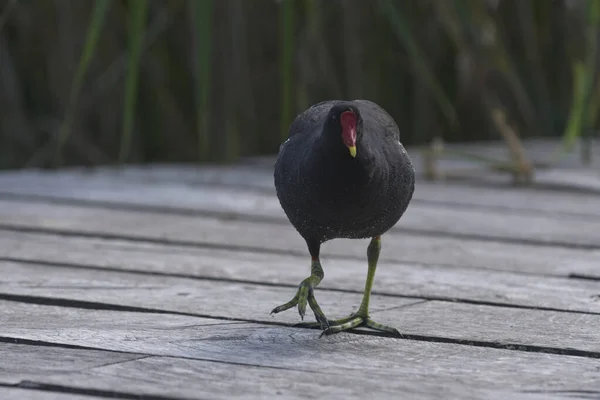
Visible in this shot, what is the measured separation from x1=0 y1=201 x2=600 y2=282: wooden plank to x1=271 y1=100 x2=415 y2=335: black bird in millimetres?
657

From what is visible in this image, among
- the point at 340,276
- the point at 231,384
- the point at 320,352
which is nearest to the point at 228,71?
the point at 340,276

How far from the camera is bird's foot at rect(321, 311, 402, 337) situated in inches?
84.8

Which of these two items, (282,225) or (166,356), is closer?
(166,356)

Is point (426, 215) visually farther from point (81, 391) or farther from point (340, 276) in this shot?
point (81, 391)

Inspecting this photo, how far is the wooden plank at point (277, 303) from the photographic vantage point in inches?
84.3

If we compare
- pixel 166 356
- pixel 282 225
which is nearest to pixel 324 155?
pixel 166 356

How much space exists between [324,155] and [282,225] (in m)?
1.28

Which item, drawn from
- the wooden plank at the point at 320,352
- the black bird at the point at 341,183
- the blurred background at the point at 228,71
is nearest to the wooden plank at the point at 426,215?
the blurred background at the point at 228,71

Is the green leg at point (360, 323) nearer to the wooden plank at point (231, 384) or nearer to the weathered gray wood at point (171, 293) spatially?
the weathered gray wood at point (171, 293)

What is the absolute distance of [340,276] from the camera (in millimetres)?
2756

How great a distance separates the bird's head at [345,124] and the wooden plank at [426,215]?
1.22 meters

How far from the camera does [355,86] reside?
458cm

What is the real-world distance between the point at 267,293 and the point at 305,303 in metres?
0.31

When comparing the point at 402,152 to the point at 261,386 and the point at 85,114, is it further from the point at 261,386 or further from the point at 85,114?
the point at 85,114
